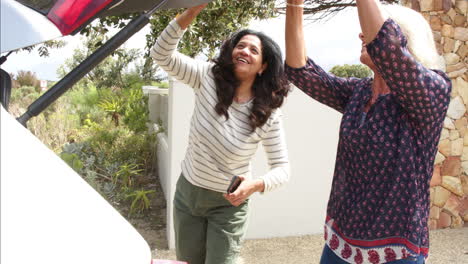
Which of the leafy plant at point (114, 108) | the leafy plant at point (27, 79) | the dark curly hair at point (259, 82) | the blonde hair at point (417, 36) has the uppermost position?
the blonde hair at point (417, 36)

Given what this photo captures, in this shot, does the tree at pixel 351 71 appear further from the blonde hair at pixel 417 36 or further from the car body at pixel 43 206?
the car body at pixel 43 206

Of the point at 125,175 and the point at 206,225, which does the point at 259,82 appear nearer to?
the point at 206,225

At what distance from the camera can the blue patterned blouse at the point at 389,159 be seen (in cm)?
160

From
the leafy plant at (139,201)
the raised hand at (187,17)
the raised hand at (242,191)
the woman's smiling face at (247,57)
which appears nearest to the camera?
the raised hand at (242,191)

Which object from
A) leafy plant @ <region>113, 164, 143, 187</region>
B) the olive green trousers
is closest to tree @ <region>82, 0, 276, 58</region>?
leafy plant @ <region>113, 164, 143, 187</region>

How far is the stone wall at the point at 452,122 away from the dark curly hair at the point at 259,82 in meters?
3.30

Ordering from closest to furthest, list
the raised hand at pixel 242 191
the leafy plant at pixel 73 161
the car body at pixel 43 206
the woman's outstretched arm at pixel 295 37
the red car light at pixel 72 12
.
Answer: the car body at pixel 43 206 < the red car light at pixel 72 12 < the woman's outstretched arm at pixel 295 37 < the raised hand at pixel 242 191 < the leafy plant at pixel 73 161

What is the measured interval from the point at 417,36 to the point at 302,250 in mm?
3754

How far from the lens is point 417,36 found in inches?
69.6

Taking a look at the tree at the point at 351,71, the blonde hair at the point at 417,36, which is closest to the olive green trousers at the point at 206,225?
the blonde hair at the point at 417,36

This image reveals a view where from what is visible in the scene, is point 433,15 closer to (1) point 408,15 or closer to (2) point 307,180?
(2) point 307,180

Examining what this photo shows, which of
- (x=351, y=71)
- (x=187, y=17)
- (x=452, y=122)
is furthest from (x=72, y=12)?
(x=351, y=71)

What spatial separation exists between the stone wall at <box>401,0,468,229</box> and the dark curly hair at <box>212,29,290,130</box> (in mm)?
3304

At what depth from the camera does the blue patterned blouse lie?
63.2 inches
